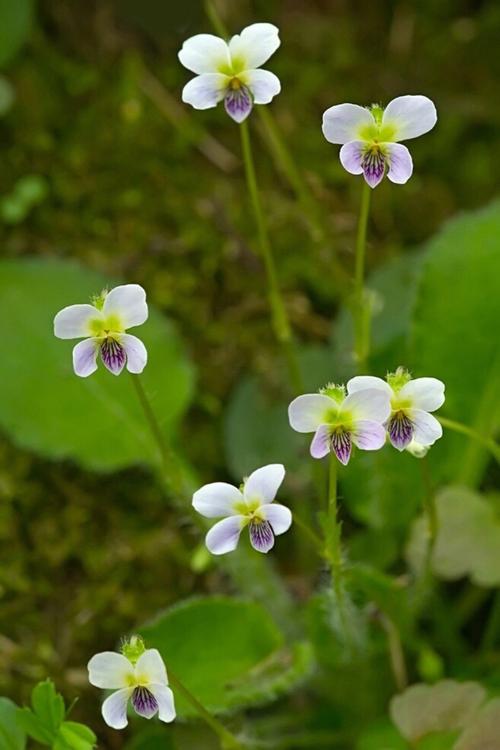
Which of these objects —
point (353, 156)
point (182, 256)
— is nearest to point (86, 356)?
point (353, 156)

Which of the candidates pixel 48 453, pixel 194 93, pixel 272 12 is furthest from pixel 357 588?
pixel 272 12

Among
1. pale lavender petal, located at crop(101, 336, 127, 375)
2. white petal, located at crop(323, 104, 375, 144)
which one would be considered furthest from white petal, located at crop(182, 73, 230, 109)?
pale lavender petal, located at crop(101, 336, 127, 375)

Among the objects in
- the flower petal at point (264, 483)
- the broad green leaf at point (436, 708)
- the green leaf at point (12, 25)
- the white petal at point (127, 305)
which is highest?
the green leaf at point (12, 25)

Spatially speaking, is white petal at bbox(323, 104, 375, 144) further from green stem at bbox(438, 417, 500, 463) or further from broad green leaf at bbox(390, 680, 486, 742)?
broad green leaf at bbox(390, 680, 486, 742)

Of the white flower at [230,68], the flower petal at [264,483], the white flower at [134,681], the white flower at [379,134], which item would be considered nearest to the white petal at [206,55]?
the white flower at [230,68]

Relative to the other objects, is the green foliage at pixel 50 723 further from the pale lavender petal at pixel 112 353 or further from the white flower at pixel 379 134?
the white flower at pixel 379 134

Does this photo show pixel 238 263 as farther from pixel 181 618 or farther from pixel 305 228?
pixel 181 618
